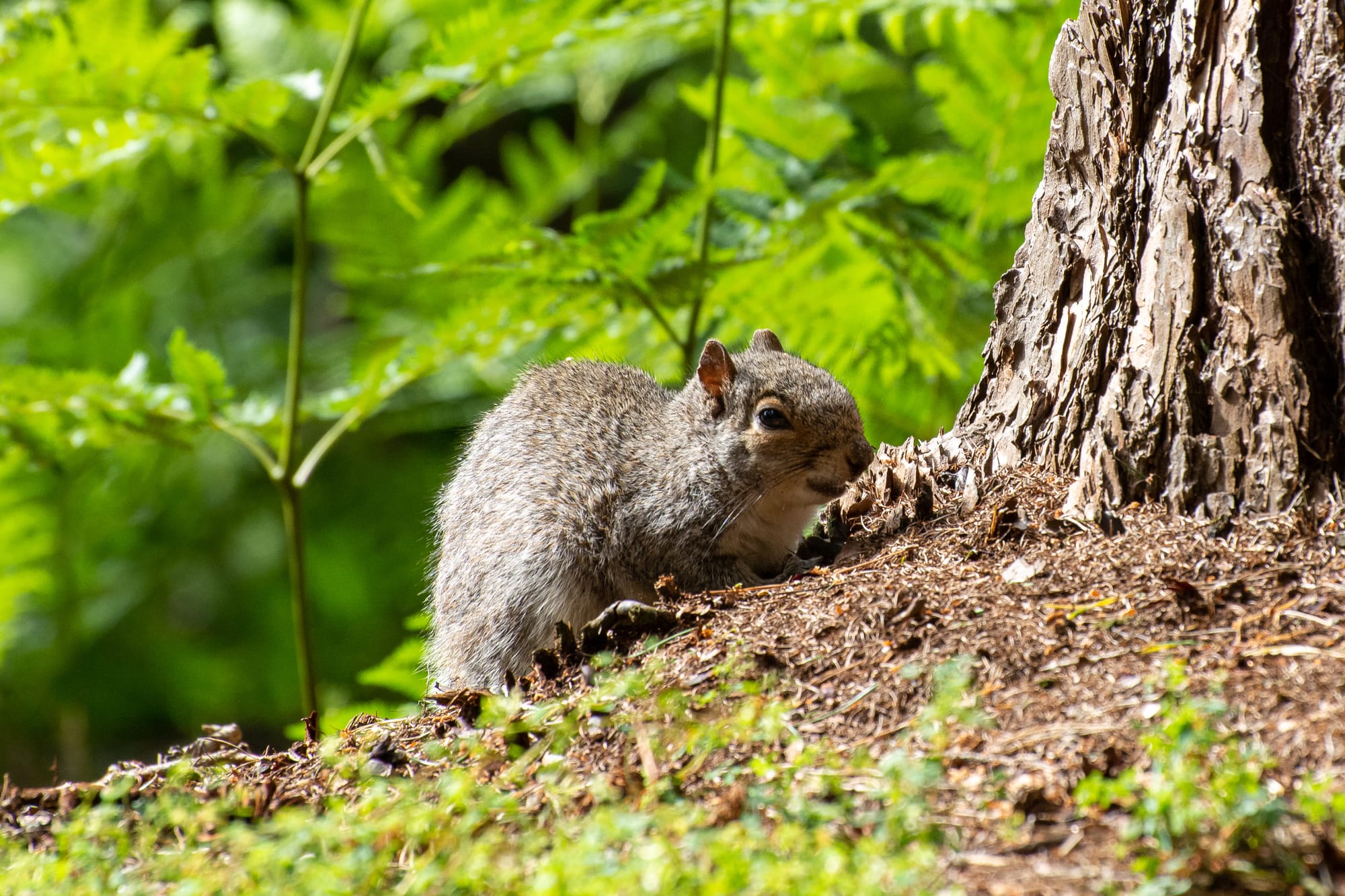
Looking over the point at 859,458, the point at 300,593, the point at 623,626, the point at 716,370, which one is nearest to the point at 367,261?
the point at 300,593

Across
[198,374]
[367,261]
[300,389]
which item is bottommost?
[300,389]

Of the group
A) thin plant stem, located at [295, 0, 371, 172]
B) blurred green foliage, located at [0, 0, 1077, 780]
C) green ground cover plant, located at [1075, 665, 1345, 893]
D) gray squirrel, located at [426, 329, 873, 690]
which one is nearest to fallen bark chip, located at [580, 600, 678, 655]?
gray squirrel, located at [426, 329, 873, 690]

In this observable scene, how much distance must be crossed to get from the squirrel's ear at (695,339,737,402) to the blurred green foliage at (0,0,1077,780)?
0.67 m

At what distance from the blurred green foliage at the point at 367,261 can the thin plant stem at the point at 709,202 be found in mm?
47

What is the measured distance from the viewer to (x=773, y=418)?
3.97 m

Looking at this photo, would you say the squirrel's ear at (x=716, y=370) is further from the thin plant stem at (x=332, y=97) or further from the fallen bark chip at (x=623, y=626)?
the thin plant stem at (x=332, y=97)

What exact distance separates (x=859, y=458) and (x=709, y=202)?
141 centimetres

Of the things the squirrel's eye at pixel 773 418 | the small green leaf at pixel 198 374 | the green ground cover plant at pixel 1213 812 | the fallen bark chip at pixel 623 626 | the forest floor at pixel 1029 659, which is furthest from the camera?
the small green leaf at pixel 198 374

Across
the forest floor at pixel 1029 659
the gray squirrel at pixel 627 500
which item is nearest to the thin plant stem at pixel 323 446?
the gray squirrel at pixel 627 500

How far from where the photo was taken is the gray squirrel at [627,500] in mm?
3725

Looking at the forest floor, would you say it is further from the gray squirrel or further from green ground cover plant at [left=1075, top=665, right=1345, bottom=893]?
the gray squirrel

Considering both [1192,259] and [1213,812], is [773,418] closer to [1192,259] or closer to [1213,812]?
[1192,259]

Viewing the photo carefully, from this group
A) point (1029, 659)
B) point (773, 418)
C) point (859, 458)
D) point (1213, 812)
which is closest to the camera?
point (1213, 812)

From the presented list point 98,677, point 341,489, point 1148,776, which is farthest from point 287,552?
point 1148,776
